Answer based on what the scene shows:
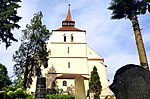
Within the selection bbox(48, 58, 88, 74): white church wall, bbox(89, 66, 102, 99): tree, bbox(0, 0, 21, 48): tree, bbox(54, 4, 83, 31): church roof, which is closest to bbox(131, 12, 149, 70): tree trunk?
bbox(0, 0, 21, 48): tree

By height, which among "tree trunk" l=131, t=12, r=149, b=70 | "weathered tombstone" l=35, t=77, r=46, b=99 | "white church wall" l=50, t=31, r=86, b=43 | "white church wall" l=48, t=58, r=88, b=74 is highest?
"white church wall" l=50, t=31, r=86, b=43

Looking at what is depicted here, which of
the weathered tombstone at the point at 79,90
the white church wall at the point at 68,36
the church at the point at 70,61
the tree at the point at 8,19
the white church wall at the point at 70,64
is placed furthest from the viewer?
the white church wall at the point at 68,36

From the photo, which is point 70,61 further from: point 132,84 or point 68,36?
point 132,84

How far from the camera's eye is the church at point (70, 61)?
49.8m

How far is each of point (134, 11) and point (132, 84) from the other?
908cm

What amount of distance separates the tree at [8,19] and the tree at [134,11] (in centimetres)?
1269

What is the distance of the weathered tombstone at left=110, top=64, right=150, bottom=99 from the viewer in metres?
9.50

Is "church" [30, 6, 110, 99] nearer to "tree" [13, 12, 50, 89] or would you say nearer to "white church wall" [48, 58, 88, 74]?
"white church wall" [48, 58, 88, 74]

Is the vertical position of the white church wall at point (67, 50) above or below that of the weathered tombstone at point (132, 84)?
above

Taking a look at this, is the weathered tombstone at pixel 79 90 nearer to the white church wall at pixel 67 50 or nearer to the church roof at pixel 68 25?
the white church wall at pixel 67 50

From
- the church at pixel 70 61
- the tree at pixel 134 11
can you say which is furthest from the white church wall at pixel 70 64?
the tree at pixel 134 11

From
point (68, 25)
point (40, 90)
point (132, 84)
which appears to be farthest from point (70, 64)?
point (132, 84)

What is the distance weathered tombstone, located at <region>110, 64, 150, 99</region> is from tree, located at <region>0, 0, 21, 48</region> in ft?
61.3

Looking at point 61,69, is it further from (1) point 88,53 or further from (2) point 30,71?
(2) point 30,71
